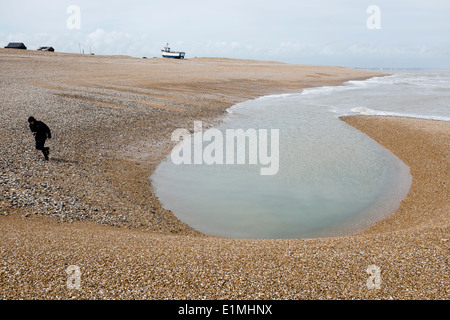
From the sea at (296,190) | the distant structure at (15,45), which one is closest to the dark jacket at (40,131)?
the sea at (296,190)

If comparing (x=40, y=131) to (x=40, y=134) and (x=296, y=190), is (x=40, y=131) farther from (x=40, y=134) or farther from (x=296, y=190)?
(x=296, y=190)

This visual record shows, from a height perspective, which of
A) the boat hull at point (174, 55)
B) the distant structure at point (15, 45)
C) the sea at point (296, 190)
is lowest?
the sea at point (296, 190)

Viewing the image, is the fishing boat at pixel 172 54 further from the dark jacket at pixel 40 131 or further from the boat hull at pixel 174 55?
the dark jacket at pixel 40 131

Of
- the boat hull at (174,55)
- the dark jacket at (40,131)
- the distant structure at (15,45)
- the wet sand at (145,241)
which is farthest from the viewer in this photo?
the boat hull at (174,55)

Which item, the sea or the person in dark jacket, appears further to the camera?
the person in dark jacket

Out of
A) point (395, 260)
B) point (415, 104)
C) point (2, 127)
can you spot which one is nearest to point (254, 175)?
point (395, 260)

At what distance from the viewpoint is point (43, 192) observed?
11984 millimetres

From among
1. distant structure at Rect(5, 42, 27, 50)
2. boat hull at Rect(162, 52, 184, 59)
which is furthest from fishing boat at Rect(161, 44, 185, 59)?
distant structure at Rect(5, 42, 27, 50)

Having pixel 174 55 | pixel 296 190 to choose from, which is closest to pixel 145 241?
pixel 296 190

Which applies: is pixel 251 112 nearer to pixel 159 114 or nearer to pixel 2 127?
pixel 159 114

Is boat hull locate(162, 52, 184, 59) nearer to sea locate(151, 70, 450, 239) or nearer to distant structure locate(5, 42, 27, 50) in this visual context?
distant structure locate(5, 42, 27, 50)

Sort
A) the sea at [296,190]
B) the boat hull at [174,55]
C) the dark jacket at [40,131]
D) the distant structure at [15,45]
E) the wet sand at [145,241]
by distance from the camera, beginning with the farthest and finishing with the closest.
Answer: the boat hull at [174,55], the distant structure at [15,45], the dark jacket at [40,131], the sea at [296,190], the wet sand at [145,241]

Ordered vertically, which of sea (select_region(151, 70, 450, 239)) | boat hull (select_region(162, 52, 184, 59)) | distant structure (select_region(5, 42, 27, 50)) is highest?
boat hull (select_region(162, 52, 184, 59))
